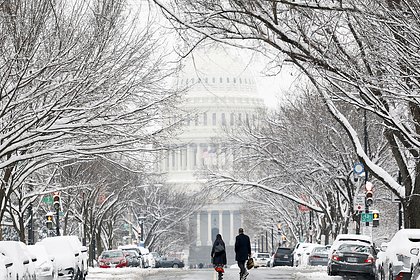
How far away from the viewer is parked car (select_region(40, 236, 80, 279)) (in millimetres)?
29141

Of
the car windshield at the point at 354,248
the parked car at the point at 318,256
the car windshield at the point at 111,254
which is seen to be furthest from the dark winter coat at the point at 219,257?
the car windshield at the point at 111,254

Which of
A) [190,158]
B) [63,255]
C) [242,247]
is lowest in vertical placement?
[63,255]

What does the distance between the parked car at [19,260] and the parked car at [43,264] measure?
1957 millimetres

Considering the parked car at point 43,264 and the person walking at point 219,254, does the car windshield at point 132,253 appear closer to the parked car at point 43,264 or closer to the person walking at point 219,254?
the person walking at point 219,254

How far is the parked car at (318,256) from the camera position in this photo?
5350 centimetres

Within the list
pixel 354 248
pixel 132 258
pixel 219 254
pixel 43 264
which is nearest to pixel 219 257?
pixel 219 254

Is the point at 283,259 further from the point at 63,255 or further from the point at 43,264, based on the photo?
the point at 43,264

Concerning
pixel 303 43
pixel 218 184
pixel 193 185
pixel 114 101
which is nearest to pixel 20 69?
pixel 114 101

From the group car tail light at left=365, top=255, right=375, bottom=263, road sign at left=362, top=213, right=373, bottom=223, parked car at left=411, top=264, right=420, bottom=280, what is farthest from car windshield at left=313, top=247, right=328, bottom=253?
parked car at left=411, top=264, right=420, bottom=280

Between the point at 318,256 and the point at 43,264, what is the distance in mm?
28591

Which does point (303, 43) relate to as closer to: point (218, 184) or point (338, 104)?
point (338, 104)

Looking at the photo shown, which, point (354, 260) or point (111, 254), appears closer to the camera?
point (354, 260)

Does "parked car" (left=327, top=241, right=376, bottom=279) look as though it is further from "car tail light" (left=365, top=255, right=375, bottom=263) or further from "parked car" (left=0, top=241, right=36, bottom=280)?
"parked car" (left=0, top=241, right=36, bottom=280)

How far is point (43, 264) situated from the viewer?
86.4 feet
